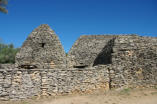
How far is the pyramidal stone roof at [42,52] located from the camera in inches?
452

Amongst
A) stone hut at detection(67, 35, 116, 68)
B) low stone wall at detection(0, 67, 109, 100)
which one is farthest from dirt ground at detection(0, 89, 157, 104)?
stone hut at detection(67, 35, 116, 68)

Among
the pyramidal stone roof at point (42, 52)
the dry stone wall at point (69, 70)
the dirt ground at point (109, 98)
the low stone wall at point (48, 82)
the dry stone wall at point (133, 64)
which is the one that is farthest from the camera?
the pyramidal stone roof at point (42, 52)

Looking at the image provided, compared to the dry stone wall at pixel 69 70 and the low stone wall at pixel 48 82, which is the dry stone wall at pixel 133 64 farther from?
the low stone wall at pixel 48 82

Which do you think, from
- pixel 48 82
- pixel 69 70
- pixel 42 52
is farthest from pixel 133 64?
pixel 42 52

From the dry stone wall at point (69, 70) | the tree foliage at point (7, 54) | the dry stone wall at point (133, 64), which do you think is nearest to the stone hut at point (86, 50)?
the dry stone wall at point (69, 70)

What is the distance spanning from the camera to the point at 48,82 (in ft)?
27.2

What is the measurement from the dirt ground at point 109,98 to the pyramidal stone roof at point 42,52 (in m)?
3.71

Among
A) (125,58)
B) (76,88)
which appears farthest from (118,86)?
(76,88)

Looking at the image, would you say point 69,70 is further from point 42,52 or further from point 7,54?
point 7,54

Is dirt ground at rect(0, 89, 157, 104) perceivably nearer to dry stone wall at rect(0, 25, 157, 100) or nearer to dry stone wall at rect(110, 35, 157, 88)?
dry stone wall at rect(0, 25, 157, 100)

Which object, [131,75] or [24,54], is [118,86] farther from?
[24,54]

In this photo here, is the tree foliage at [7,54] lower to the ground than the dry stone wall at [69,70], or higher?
higher

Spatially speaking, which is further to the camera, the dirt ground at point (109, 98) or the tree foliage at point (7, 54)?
the tree foliage at point (7, 54)

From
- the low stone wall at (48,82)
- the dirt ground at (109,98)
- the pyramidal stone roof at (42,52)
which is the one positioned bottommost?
the dirt ground at (109,98)
